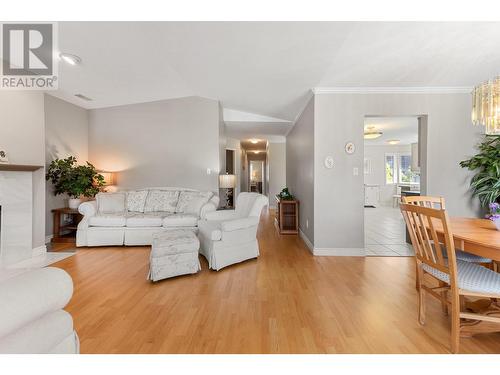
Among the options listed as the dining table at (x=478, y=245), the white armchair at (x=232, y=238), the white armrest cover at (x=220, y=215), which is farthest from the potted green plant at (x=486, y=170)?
the white armrest cover at (x=220, y=215)

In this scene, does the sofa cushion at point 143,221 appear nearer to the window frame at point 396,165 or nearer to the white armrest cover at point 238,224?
the white armrest cover at point 238,224

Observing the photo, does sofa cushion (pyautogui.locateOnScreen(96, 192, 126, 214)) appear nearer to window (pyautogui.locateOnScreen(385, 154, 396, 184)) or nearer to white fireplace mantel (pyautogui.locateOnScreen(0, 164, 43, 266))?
white fireplace mantel (pyautogui.locateOnScreen(0, 164, 43, 266))

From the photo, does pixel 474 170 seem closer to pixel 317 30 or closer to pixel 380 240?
pixel 380 240

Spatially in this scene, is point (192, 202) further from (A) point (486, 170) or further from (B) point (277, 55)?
(A) point (486, 170)

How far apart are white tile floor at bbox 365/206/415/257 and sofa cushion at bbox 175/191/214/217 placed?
2828 millimetres

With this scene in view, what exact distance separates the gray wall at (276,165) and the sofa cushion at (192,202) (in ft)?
15.1

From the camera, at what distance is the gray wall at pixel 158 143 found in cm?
510

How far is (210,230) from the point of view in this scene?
3.03 meters

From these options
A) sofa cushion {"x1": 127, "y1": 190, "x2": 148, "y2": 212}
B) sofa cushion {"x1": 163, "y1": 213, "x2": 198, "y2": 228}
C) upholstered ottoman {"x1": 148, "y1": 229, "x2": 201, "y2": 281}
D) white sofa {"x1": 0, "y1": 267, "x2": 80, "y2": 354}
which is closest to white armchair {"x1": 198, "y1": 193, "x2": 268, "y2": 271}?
upholstered ottoman {"x1": 148, "y1": 229, "x2": 201, "y2": 281}

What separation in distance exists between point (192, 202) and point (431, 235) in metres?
3.49

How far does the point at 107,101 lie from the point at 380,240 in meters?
6.03

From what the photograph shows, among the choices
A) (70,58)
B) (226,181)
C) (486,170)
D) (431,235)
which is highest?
(70,58)

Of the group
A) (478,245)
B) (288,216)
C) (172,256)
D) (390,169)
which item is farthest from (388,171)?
(172,256)
